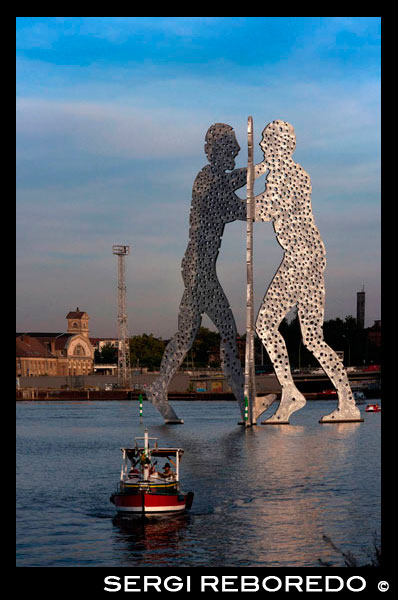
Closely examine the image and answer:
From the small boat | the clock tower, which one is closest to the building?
the clock tower

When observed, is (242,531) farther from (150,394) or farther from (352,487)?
(150,394)

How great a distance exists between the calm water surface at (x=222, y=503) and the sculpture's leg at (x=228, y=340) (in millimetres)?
2140

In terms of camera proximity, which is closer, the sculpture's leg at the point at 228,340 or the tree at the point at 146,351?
the sculpture's leg at the point at 228,340

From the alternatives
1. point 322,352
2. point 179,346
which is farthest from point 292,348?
point 322,352

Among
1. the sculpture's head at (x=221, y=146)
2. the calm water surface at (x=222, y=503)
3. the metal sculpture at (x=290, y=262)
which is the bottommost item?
the calm water surface at (x=222, y=503)

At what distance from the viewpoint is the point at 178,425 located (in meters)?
49.7

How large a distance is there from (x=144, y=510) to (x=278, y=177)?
972 inches

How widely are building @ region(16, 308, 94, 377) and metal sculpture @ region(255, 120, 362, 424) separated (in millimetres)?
87969

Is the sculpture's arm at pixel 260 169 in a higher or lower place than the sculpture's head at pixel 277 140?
lower

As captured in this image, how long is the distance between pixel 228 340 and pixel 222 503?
70.0ft

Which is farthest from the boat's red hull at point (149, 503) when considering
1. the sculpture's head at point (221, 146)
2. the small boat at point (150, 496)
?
the sculpture's head at point (221, 146)

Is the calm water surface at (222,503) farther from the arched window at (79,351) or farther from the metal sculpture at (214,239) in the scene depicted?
the arched window at (79,351)

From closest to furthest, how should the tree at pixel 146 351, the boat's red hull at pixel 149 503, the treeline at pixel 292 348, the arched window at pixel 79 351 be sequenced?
1. the boat's red hull at pixel 149 503
2. the treeline at pixel 292 348
3. the tree at pixel 146 351
4. the arched window at pixel 79 351

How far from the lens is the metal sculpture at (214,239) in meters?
44.0
